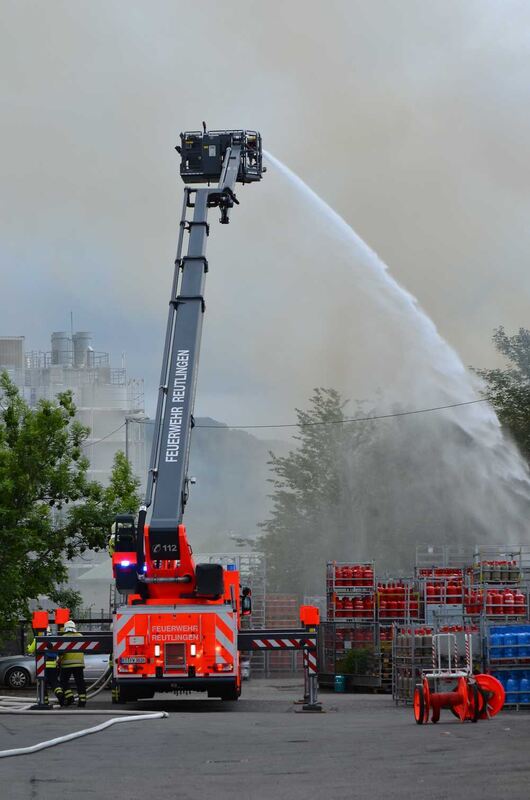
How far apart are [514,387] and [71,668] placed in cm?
3367

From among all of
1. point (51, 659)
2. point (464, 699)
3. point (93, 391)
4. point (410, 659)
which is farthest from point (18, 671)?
point (93, 391)

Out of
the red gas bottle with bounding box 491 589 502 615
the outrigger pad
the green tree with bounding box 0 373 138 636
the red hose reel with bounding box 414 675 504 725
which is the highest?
the green tree with bounding box 0 373 138 636

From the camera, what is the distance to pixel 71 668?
2328 centimetres

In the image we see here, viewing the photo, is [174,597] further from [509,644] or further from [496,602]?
[496,602]

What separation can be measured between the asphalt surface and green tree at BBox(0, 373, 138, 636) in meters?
12.6

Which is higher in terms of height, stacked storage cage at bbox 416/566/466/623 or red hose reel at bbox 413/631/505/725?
stacked storage cage at bbox 416/566/466/623

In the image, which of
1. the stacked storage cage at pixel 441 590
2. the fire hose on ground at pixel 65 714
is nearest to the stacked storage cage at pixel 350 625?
the stacked storage cage at pixel 441 590

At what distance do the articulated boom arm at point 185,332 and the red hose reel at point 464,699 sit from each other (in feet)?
17.3

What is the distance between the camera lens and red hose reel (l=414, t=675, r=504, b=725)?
58.3 ft

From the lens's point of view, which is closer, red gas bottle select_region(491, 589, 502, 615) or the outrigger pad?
the outrigger pad

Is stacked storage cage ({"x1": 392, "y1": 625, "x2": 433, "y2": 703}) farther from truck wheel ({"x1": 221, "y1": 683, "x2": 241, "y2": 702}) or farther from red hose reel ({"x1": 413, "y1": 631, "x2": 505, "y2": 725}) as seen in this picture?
red hose reel ({"x1": 413, "y1": 631, "x2": 505, "y2": 725})

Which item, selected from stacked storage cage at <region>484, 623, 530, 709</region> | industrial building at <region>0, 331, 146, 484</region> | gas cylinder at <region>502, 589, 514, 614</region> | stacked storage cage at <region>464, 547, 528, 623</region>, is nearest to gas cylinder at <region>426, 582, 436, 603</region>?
stacked storage cage at <region>464, 547, 528, 623</region>

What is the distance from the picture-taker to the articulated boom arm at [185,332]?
21328 millimetres

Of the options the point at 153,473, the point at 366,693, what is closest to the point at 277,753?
the point at 153,473
